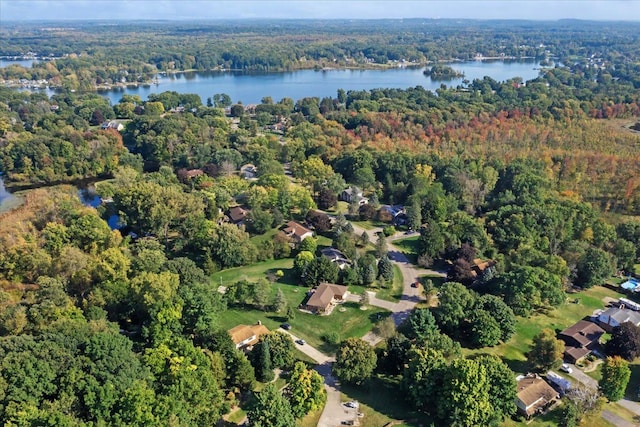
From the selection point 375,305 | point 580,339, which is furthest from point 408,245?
point 580,339

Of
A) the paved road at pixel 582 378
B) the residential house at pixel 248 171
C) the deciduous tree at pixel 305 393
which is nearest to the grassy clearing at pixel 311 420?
the deciduous tree at pixel 305 393

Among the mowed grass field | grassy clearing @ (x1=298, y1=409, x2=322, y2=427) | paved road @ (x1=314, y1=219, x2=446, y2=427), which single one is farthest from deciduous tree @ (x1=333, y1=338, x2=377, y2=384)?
the mowed grass field

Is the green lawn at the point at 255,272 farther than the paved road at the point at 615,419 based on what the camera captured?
Yes

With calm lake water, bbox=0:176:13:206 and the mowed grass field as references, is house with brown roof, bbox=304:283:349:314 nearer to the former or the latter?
Answer: the mowed grass field

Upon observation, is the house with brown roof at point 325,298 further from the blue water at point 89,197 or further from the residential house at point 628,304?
the blue water at point 89,197

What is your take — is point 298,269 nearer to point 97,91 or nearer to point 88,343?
point 88,343

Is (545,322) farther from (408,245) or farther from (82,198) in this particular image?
(82,198)
